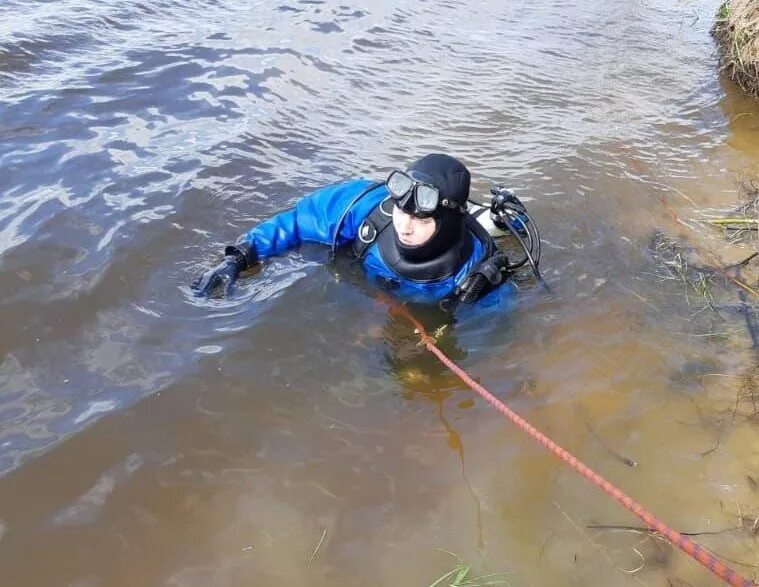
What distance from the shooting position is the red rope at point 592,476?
6.59 feet

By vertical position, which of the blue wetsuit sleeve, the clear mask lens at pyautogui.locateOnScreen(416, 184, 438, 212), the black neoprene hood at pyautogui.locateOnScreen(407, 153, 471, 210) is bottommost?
the blue wetsuit sleeve

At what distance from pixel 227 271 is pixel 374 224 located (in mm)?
938

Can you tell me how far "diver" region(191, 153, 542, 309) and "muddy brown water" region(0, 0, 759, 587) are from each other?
20 centimetres

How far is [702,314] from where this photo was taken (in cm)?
418

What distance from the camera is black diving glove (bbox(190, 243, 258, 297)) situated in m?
3.91

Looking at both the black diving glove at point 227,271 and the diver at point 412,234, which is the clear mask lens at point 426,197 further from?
the black diving glove at point 227,271

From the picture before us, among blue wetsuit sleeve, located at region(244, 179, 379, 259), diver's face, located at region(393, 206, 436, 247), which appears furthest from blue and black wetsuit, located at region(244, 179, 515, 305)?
diver's face, located at region(393, 206, 436, 247)

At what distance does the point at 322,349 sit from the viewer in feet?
12.3

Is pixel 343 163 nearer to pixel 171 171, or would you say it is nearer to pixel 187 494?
pixel 171 171

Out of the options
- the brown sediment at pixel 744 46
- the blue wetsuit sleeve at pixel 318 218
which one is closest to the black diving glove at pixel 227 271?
the blue wetsuit sleeve at pixel 318 218

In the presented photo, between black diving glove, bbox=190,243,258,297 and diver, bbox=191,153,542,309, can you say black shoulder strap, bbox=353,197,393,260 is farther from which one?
black diving glove, bbox=190,243,258,297

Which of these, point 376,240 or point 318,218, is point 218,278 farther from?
point 376,240

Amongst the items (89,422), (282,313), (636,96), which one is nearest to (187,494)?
(89,422)

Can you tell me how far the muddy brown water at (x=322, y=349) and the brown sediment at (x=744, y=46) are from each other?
64 centimetres
